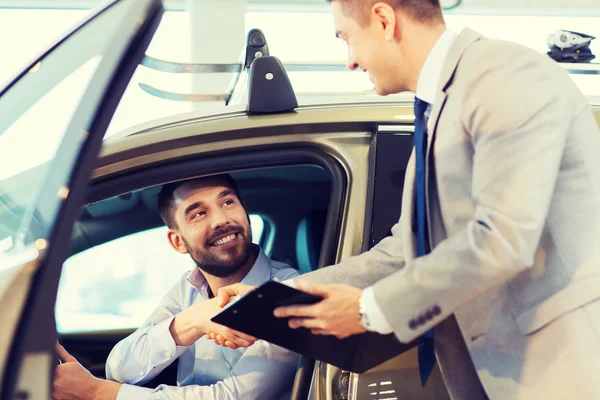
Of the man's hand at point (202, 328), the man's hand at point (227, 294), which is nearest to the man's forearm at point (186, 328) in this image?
the man's hand at point (202, 328)

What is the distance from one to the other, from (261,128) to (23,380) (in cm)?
110

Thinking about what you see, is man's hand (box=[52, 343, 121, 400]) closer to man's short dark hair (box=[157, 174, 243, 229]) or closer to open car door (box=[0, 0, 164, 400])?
man's short dark hair (box=[157, 174, 243, 229])

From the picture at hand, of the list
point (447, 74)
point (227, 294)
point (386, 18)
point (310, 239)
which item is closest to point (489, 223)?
point (447, 74)

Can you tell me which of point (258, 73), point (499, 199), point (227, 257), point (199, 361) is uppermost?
point (258, 73)

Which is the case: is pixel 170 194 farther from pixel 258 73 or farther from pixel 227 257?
pixel 258 73

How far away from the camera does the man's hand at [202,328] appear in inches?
73.9

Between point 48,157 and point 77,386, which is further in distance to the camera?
point 77,386

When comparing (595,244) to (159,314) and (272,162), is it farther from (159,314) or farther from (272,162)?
(159,314)

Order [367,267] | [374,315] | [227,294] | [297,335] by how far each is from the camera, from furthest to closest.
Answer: [227,294] < [367,267] < [297,335] < [374,315]

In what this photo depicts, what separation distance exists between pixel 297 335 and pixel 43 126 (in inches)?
23.0

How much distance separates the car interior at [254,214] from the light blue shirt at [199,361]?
26 cm

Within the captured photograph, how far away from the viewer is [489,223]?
3.86ft

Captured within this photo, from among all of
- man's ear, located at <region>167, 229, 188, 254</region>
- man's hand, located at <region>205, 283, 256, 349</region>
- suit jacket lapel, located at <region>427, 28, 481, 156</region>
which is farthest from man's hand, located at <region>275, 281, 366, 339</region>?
man's ear, located at <region>167, 229, 188, 254</region>

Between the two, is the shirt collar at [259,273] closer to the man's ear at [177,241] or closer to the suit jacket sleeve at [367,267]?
the man's ear at [177,241]
